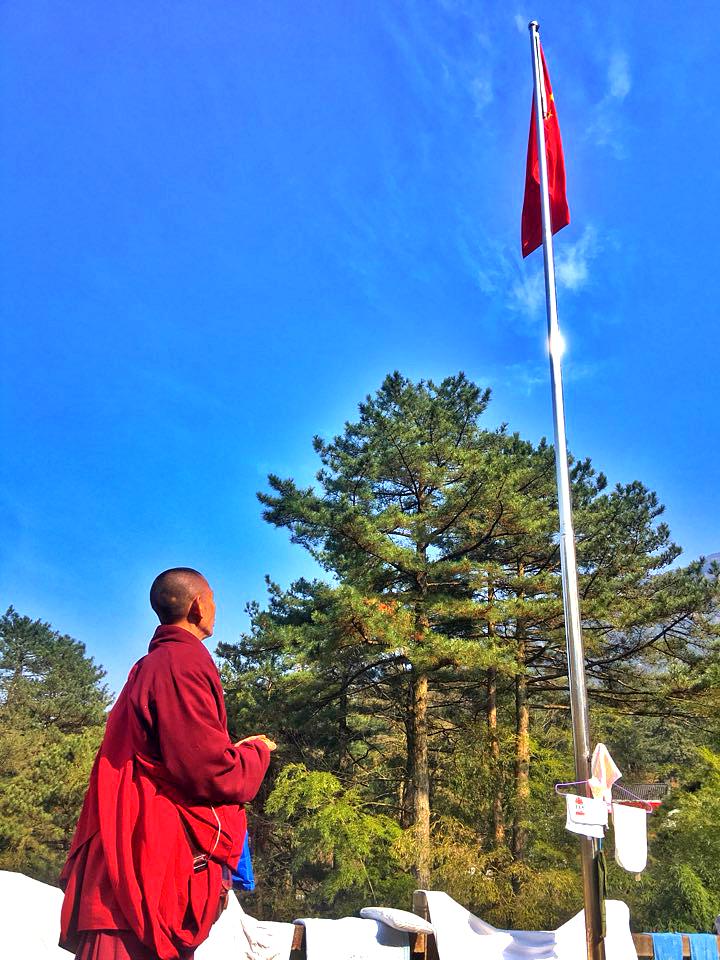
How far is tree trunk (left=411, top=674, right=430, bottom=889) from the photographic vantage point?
13.1 meters

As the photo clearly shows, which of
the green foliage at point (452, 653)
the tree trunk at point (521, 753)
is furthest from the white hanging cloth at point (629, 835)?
the tree trunk at point (521, 753)

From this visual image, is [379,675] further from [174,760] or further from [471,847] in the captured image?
[174,760]

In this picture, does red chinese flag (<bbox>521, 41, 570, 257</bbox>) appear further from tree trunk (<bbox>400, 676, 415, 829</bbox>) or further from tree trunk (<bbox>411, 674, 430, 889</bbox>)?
tree trunk (<bbox>400, 676, 415, 829</bbox>)

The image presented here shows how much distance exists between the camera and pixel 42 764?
68.1 ft

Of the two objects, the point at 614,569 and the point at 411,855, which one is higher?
the point at 614,569

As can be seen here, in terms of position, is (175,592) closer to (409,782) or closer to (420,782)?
(420,782)

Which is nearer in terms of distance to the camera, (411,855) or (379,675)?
(411,855)

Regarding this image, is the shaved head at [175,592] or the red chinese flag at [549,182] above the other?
the red chinese flag at [549,182]

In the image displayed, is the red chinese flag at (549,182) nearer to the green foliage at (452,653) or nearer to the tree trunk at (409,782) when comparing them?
the green foliage at (452,653)

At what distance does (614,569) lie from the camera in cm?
1486

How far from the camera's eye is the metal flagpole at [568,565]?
162 inches

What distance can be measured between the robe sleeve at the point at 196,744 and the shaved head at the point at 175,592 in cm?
23

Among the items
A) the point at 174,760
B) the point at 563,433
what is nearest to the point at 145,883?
the point at 174,760

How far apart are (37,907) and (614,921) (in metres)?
4.25
